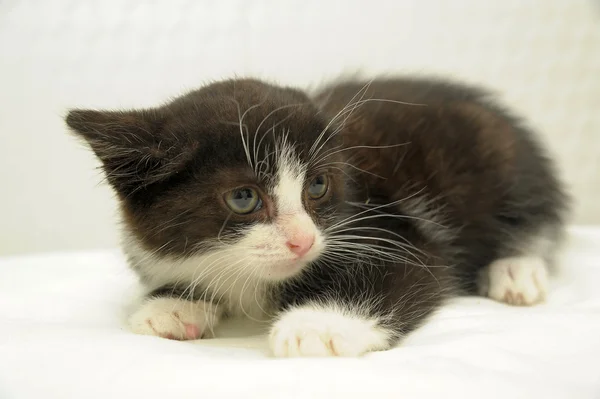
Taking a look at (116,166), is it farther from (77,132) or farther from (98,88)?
(98,88)

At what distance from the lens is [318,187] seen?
1.60m

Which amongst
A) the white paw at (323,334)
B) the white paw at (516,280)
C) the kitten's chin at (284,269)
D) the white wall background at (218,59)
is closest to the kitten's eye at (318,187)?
the kitten's chin at (284,269)

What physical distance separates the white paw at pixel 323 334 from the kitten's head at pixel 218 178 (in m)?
0.16

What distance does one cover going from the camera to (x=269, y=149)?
4.72ft

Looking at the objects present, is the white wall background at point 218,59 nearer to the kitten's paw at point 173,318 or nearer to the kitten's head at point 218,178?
the kitten's paw at point 173,318

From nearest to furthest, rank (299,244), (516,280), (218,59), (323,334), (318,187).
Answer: (323,334) → (299,244) → (318,187) → (516,280) → (218,59)

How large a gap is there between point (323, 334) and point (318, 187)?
46cm

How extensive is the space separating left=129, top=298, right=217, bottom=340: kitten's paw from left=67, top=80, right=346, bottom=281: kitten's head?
184 millimetres

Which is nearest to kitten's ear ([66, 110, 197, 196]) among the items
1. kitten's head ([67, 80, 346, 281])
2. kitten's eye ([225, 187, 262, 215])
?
kitten's head ([67, 80, 346, 281])

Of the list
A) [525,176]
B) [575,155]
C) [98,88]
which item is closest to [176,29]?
[98,88]

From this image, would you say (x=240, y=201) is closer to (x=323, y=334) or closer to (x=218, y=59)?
(x=323, y=334)

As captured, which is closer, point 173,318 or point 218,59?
point 173,318

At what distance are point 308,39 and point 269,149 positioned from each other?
5.30ft

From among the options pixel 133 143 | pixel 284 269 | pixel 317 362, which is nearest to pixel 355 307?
pixel 284 269
